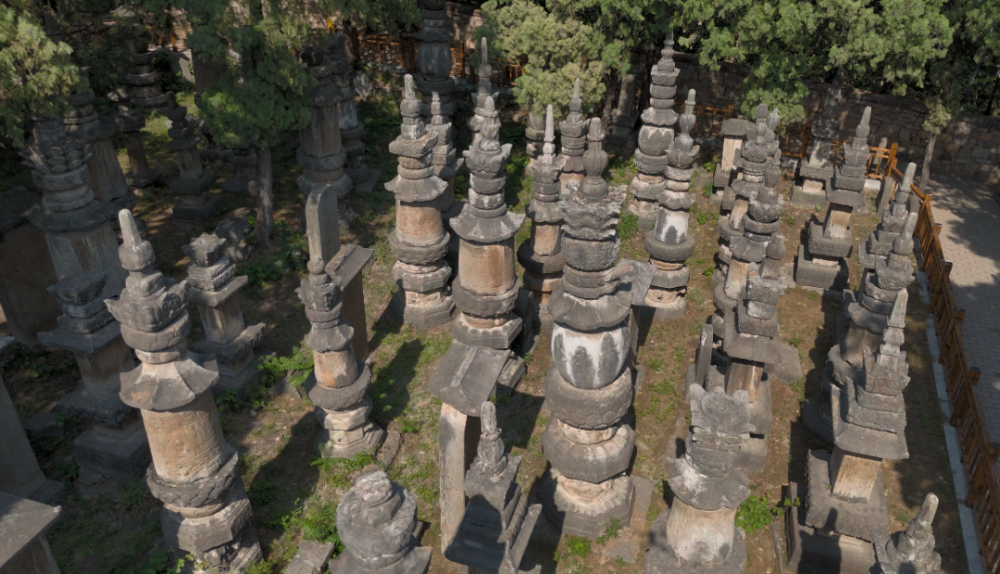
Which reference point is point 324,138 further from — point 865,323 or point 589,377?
point 865,323

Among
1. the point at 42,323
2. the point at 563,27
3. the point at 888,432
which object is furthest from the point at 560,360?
the point at 563,27

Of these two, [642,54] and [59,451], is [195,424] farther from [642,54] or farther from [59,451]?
[642,54]

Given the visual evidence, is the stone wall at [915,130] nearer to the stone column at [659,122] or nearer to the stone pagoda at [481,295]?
the stone column at [659,122]

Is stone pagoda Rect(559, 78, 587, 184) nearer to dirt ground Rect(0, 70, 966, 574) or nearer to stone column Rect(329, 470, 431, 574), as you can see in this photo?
dirt ground Rect(0, 70, 966, 574)

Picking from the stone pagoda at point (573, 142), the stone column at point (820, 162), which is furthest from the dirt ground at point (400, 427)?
the stone pagoda at point (573, 142)

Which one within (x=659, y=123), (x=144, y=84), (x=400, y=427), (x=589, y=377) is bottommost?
(x=400, y=427)

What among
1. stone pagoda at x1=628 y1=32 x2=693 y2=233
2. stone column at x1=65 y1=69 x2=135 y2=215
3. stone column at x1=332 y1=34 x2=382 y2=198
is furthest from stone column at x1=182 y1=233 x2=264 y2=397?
stone pagoda at x1=628 y1=32 x2=693 y2=233

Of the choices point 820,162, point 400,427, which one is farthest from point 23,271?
point 820,162
